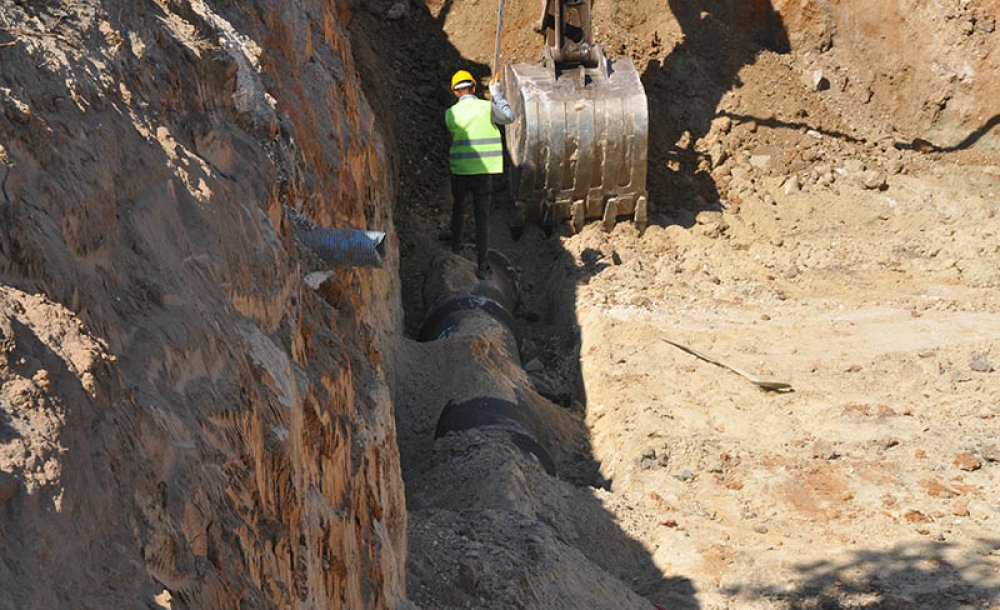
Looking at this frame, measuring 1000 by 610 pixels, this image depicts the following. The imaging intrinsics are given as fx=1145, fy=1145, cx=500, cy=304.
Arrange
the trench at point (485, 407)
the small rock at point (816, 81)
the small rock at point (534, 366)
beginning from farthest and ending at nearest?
1. the small rock at point (816, 81)
2. the small rock at point (534, 366)
3. the trench at point (485, 407)

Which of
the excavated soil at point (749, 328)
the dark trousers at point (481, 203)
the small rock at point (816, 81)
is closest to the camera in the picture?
the excavated soil at point (749, 328)

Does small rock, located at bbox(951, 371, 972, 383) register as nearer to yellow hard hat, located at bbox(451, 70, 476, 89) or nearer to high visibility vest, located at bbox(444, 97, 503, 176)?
high visibility vest, located at bbox(444, 97, 503, 176)

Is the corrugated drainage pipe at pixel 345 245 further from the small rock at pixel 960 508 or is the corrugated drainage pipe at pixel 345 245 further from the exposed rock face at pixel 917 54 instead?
the exposed rock face at pixel 917 54

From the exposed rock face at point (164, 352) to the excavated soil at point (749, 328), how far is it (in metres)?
1.23

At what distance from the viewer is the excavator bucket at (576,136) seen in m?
9.90

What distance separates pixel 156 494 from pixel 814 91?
35.2 ft

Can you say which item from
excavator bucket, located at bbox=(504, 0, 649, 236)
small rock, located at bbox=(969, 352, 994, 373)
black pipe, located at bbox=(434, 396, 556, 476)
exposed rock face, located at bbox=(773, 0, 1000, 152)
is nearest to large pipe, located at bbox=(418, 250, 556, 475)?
black pipe, located at bbox=(434, 396, 556, 476)

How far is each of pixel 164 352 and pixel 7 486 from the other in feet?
2.21

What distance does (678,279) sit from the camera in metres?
9.66

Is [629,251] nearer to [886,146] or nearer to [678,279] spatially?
[678,279]

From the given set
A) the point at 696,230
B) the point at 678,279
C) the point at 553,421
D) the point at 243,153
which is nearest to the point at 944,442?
the point at 553,421

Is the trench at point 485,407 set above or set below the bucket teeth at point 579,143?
below

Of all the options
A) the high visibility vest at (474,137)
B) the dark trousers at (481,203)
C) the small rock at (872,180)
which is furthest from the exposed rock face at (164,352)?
the small rock at (872,180)

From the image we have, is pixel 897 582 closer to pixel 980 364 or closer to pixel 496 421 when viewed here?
pixel 496 421
